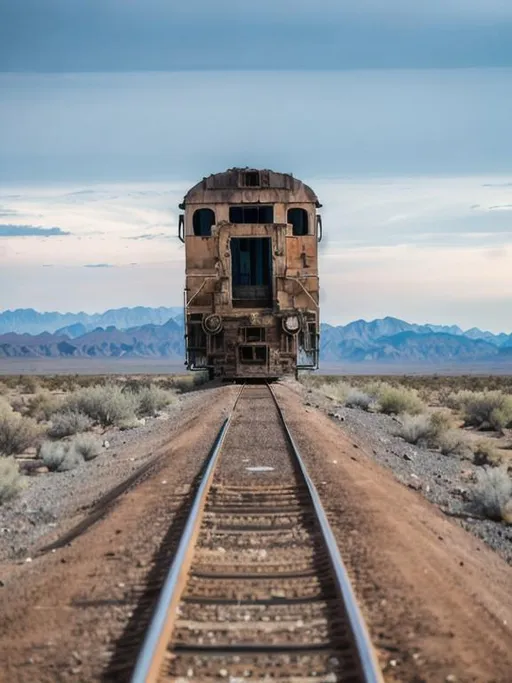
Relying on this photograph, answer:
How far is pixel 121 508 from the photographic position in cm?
1009

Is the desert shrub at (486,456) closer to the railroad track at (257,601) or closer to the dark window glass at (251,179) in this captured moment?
the railroad track at (257,601)

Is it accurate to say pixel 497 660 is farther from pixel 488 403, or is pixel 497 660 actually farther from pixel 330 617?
pixel 488 403

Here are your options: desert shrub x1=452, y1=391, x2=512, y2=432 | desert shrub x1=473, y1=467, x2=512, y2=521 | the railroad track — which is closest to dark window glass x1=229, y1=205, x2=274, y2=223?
desert shrub x1=452, y1=391, x2=512, y2=432

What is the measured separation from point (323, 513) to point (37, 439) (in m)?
13.6

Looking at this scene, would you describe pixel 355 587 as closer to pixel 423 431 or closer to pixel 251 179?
pixel 423 431

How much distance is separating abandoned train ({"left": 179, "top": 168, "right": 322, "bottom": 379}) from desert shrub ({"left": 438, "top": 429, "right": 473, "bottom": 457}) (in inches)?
288

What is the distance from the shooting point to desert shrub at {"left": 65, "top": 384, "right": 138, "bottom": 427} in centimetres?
2447

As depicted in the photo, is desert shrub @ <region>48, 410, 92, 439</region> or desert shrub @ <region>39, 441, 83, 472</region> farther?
desert shrub @ <region>48, 410, 92, 439</region>

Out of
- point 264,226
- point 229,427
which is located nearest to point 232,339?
point 264,226

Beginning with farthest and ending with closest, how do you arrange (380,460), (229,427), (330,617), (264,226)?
(264,226), (229,427), (380,460), (330,617)

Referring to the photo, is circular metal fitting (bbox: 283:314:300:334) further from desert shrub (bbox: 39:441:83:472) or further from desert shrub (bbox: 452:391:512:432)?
desert shrub (bbox: 39:441:83:472)

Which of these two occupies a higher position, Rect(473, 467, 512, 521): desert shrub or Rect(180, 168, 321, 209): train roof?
Rect(180, 168, 321, 209): train roof

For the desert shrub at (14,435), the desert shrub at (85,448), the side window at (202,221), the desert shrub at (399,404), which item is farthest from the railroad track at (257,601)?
the desert shrub at (399,404)

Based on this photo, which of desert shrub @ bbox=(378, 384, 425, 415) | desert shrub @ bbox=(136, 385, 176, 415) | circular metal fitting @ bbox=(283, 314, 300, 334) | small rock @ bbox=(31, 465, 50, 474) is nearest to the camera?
small rock @ bbox=(31, 465, 50, 474)
